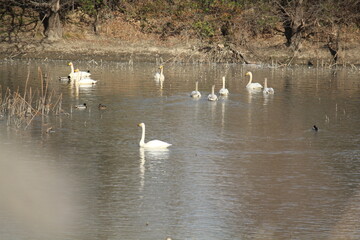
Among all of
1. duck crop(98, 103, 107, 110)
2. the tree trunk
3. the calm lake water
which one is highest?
the tree trunk

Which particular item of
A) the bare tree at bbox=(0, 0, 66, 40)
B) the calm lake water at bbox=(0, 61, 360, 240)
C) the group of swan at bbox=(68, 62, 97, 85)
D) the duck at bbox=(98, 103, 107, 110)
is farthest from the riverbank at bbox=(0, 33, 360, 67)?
the duck at bbox=(98, 103, 107, 110)

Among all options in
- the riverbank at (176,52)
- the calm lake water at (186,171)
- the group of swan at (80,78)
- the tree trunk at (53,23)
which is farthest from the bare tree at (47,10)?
the calm lake water at (186,171)

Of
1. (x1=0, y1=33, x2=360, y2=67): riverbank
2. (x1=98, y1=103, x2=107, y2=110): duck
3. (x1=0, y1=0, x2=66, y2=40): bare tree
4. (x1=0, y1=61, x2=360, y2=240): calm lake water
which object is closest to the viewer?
(x1=0, y1=61, x2=360, y2=240): calm lake water

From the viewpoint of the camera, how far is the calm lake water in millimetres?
14305

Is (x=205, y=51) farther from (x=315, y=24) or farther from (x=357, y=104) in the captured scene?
(x=357, y=104)

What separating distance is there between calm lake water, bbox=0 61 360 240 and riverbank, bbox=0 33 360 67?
1769 centimetres

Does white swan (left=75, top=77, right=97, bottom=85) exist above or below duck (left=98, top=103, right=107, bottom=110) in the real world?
above

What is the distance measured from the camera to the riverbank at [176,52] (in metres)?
49.6

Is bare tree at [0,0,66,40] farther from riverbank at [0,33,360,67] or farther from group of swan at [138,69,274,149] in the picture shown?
group of swan at [138,69,274,149]

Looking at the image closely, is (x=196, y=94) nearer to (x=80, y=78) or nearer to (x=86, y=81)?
(x=86, y=81)

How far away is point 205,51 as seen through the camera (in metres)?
50.8

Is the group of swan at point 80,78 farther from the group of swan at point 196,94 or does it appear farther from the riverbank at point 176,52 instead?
the riverbank at point 176,52

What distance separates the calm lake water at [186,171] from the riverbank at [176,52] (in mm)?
17694

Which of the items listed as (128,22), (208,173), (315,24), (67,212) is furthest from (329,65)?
(67,212)
